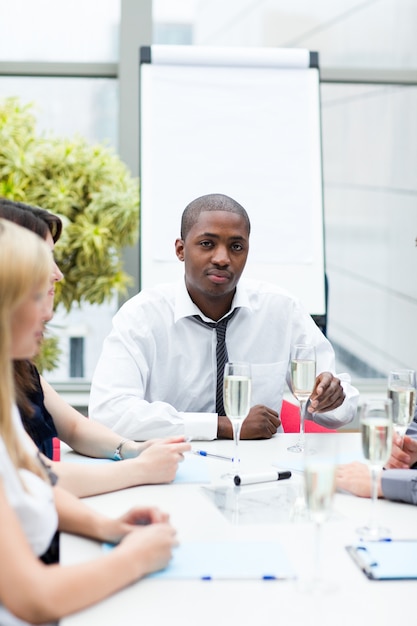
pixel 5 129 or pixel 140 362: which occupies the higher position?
pixel 5 129

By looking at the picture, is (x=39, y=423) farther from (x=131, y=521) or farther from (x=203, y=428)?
(x=131, y=521)

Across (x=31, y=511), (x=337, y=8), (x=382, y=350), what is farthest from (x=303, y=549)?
(x=337, y=8)

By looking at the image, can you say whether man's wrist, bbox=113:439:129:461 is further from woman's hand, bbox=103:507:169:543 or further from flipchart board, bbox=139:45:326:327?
flipchart board, bbox=139:45:326:327

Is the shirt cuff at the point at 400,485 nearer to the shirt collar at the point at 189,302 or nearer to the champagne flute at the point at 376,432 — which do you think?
the champagne flute at the point at 376,432

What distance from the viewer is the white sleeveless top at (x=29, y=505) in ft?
4.01

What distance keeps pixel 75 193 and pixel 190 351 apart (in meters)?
1.56

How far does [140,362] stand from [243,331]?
0.40 meters

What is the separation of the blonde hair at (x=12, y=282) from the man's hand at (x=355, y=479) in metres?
0.74

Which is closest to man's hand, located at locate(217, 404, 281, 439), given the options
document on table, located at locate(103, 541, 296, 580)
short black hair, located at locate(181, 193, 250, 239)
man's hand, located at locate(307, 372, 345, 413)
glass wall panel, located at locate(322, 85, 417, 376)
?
man's hand, located at locate(307, 372, 345, 413)

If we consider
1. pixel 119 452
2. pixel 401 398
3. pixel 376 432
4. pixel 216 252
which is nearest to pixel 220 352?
pixel 216 252

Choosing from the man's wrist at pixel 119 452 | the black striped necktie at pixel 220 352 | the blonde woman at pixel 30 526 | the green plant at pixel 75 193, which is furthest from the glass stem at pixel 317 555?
the green plant at pixel 75 193

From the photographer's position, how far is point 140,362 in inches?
101

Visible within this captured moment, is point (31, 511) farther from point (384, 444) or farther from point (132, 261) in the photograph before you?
point (132, 261)

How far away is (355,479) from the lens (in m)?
1.75
